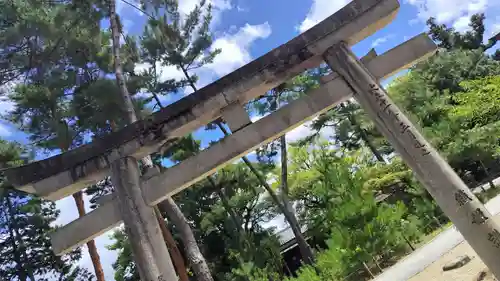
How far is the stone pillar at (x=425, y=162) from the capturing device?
358cm

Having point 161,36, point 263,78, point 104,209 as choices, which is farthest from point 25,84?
point 263,78

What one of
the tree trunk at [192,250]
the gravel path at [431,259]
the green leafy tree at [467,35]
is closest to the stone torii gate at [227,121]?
the tree trunk at [192,250]

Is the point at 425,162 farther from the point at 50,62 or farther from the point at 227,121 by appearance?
the point at 50,62

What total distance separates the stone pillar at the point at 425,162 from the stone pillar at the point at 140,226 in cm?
258

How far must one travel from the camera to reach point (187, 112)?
4363 millimetres

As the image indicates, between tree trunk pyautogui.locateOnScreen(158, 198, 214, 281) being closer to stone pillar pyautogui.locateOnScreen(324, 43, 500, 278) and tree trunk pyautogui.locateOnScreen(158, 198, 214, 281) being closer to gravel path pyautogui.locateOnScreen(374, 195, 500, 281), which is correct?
gravel path pyautogui.locateOnScreen(374, 195, 500, 281)

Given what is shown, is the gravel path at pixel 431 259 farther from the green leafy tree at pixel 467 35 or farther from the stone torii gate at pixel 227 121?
the green leafy tree at pixel 467 35

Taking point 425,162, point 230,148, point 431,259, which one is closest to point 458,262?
point 431,259

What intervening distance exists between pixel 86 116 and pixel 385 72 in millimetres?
10969

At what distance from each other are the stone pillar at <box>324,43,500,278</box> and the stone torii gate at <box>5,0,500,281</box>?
1cm

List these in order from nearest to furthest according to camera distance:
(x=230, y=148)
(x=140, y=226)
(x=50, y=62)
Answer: (x=140, y=226), (x=230, y=148), (x=50, y=62)

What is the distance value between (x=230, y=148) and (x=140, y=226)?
1268mm

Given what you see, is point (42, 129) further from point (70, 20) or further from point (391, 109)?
point (391, 109)

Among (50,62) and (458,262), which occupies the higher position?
(50,62)
